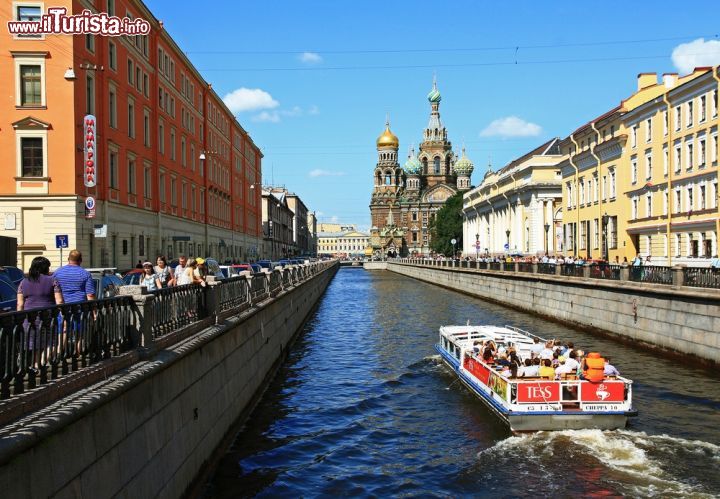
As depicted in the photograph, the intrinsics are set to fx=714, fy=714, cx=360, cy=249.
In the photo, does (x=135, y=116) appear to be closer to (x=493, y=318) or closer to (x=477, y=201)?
(x=493, y=318)

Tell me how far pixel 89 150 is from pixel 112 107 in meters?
5.95

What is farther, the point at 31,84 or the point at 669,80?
the point at 669,80

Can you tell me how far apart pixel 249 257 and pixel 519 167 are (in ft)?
115

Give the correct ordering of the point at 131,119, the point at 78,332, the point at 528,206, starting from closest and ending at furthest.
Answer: the point at 78,332 → the point at 131,119 → the point at 528,206

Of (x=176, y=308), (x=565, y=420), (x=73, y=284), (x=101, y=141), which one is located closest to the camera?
(x=73, y=284)

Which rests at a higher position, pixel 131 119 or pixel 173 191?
pixel 131 119

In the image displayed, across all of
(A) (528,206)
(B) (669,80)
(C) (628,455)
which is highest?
(B) (669,80)

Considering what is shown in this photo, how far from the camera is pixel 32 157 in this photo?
Answer: 30.2 m

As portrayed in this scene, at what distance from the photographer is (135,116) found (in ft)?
129

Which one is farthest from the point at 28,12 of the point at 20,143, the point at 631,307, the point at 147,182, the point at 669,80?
the point at 669,80

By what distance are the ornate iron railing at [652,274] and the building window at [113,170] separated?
24.5 meters

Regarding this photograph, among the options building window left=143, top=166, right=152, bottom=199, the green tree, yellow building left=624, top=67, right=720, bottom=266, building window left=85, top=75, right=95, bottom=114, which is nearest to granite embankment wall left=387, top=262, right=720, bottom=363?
yellow building left=624, top=67, right=720, bottom=266

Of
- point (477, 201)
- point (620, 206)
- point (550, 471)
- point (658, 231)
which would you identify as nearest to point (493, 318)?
point (658, 231)

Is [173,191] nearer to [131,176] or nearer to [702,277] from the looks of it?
[131,176]
